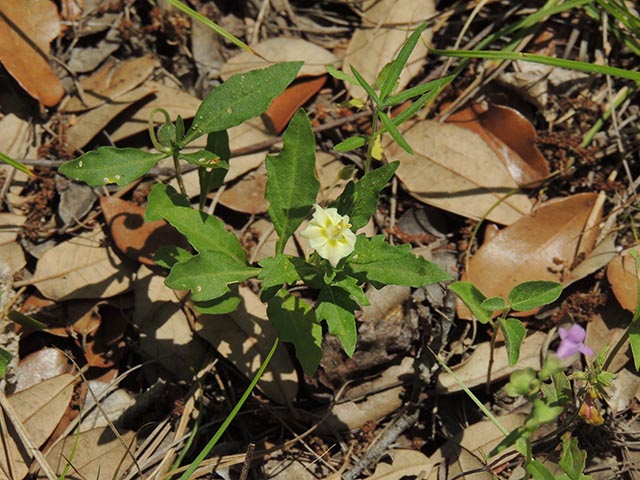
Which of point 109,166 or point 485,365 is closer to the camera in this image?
point 109,166

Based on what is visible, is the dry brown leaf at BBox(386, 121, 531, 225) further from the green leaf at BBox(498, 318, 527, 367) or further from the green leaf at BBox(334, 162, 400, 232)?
the green leaf at BBox(498, 318, 527, 367)

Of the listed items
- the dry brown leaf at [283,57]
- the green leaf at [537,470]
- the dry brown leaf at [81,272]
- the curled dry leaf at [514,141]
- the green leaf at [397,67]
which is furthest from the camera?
the dry brown leaf at [283,57]

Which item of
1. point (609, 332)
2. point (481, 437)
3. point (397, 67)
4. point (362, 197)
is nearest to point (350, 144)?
point (362, 197)

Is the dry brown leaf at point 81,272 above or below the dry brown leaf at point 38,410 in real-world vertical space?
above

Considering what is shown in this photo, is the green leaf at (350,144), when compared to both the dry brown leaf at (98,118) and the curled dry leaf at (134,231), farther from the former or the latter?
the dry brown leaf at (98,118)

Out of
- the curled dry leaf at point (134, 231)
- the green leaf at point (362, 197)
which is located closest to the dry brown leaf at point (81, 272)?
the curled dry leaf at point (134, 231)

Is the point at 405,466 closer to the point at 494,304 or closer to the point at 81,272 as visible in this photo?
the point at 494,304
